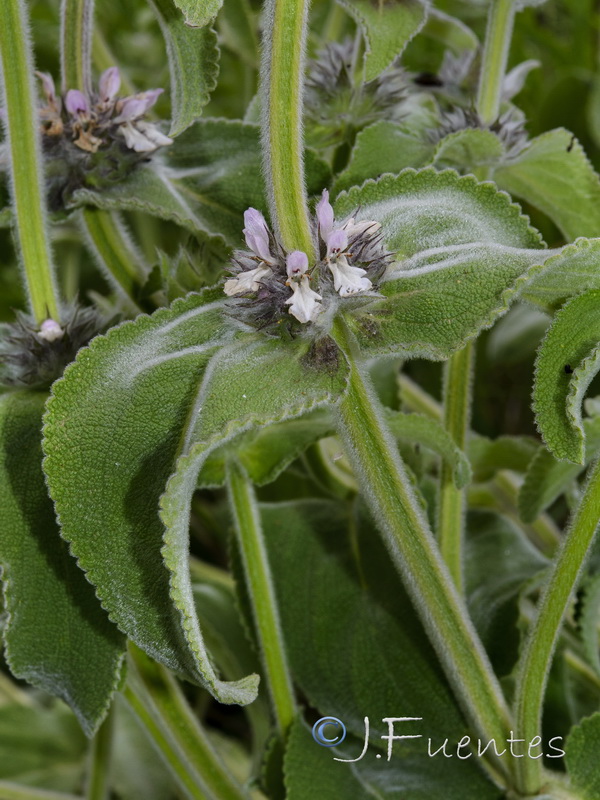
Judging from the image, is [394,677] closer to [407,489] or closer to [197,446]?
[407,489]

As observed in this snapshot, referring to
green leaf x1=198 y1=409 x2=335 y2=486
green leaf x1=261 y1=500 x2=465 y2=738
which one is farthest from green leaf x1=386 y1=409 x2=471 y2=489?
green leaf x1=261 y1=500 x2=465 y2=738

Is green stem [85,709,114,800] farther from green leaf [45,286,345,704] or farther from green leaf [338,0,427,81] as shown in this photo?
green leaf [338,0,427,81]

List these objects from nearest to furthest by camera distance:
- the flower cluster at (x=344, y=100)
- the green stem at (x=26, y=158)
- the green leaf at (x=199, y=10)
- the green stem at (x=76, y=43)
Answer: the green leaf at (x=199, y=10) → the green stem at (x=26, y=158) → the green stem at (x=76, y=43) → the flower cluster at (x=344, y=100)

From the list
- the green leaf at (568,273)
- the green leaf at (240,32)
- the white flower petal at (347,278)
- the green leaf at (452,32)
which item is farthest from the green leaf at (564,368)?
the green leaf at (240,32)

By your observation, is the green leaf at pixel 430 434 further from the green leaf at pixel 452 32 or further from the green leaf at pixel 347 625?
the green leaf at pixel 452 32

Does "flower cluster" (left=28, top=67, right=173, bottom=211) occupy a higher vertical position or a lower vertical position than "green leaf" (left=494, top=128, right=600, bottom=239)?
higher

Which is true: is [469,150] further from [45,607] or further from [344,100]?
[45,607]
